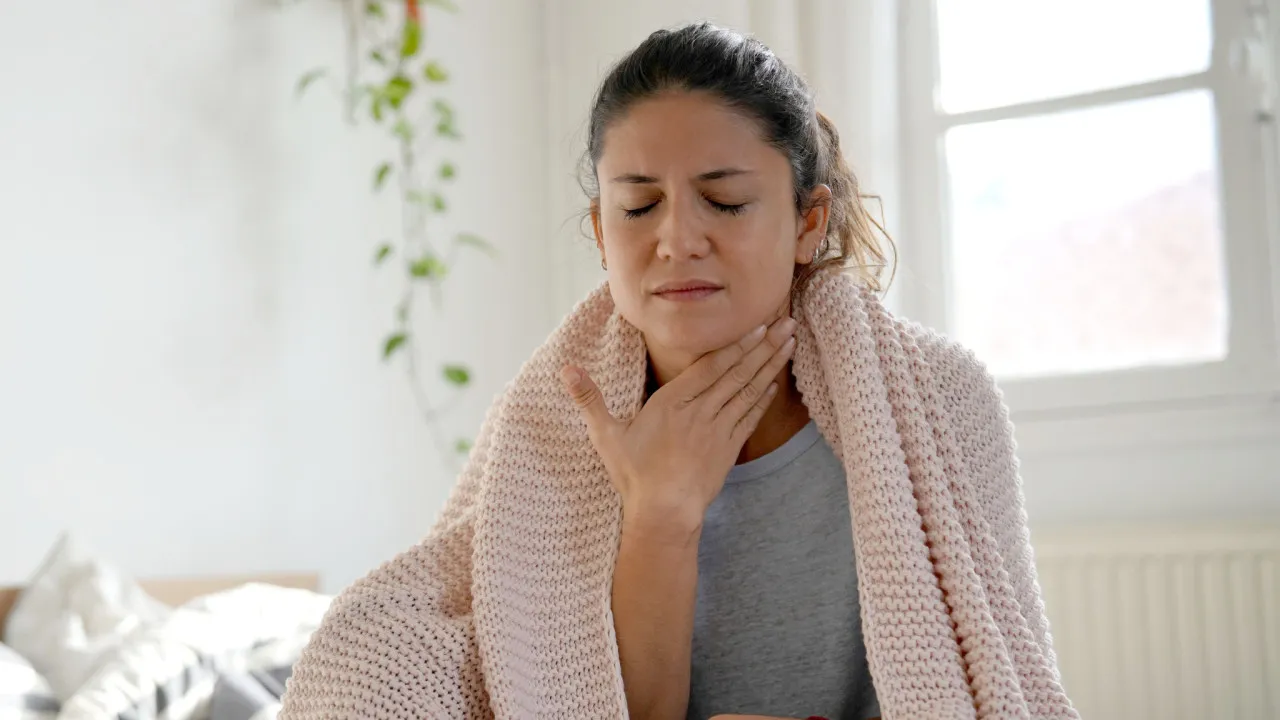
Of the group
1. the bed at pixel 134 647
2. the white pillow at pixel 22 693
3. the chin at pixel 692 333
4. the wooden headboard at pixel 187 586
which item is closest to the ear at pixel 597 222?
the chin at pixel 692 333

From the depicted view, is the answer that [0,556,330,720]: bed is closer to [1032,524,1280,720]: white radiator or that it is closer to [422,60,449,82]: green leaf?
[422,60,449,82]: green leaf

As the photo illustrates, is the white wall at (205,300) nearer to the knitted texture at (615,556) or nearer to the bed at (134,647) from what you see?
the bed at (134,647)

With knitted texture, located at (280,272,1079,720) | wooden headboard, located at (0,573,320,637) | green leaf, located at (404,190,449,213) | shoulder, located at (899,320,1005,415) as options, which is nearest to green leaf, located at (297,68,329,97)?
green leaf, located at (404,190,449,213)

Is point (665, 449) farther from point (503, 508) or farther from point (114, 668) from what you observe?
point (114, 668)

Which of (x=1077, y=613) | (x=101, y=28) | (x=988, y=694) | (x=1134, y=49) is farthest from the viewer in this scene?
(x=1134, y=49)

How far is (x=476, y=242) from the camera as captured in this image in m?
2.41

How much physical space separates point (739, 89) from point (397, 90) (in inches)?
47.0

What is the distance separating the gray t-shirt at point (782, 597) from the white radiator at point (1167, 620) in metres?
0.93

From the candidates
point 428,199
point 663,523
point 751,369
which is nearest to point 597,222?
point 751,369

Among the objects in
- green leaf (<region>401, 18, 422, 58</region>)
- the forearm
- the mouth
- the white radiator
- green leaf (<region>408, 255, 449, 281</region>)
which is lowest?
the white radiator

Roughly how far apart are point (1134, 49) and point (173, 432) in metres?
1.80

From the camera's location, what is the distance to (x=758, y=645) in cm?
120

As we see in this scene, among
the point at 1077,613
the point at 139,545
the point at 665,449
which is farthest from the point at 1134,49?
the point at 139,545

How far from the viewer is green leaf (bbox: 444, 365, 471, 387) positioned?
7.42 feet
